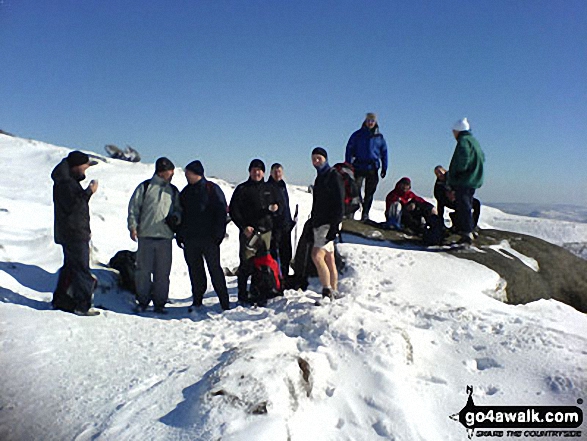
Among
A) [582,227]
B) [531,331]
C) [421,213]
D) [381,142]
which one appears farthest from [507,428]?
[582,227]

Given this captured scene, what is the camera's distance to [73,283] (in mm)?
6195

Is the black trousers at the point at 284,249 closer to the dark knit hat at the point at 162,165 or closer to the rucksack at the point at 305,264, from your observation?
the rucksack at the point at 305,264

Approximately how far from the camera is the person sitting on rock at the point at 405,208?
1017 cm

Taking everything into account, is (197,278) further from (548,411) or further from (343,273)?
(548,411)

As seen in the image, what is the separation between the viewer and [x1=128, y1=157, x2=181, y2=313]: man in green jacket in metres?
6.81

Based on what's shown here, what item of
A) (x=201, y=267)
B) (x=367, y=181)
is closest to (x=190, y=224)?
(x=201, y=267)

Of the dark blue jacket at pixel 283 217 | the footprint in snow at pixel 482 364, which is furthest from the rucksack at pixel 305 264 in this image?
the footprint in snow at pixel 482 364

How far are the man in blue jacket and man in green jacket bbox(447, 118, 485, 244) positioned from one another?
217 centimetres

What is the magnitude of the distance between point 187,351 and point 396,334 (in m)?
2.33

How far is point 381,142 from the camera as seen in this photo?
10.4 meters

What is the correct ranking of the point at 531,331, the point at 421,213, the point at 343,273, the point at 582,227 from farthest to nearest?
1. the point at 582,227
2. the point at 421,213
3. the point at 343,273
4. the point at 531,331

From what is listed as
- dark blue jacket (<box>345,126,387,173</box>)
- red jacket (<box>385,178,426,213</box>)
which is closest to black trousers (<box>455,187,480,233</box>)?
red jacket (<box>385,178,426,213</box>)

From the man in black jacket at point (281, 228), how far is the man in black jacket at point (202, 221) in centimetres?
102

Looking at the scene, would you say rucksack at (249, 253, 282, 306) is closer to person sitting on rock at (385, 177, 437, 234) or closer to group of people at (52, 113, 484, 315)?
group of people at (52, 113, 484, 315)
